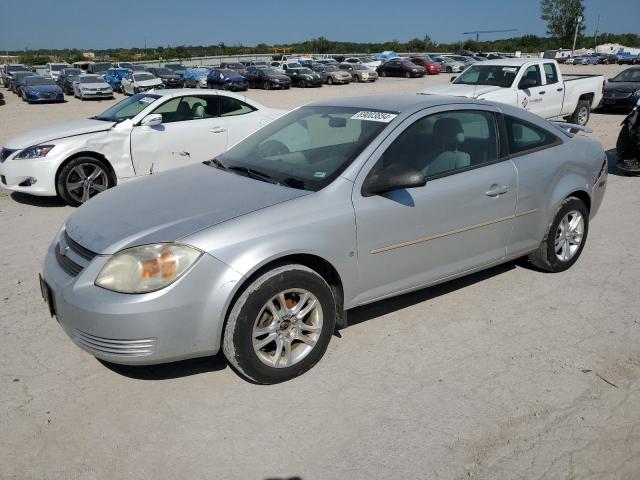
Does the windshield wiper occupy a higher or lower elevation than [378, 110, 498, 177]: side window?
lower

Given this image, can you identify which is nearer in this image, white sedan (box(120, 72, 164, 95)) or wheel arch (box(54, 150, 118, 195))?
wheel arch (box(54, 150, 118, 195))

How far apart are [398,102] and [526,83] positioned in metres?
9.22

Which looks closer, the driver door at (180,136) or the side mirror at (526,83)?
the driver door at (180,136)

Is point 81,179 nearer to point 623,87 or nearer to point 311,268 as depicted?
point 311,268

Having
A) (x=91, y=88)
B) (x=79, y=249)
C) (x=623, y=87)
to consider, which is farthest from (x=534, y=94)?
(x=91, y=88)

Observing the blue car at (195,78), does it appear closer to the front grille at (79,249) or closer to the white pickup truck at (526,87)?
the white pickup truck at (526,87)

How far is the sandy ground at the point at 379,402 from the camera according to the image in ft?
8.95

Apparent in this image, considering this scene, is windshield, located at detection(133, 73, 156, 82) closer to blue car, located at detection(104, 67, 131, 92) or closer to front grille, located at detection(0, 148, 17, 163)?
blue car, located at detection(104, 67, 131, 92)

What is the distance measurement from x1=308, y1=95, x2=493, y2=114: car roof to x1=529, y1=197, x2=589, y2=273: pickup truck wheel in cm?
121

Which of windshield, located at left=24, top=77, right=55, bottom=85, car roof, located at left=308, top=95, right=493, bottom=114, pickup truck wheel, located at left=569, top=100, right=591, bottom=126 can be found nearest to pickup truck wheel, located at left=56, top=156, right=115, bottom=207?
car roof, located at left=308, top=95, right=493, bottom=114

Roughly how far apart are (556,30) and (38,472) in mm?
121448

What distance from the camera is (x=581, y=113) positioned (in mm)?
13875

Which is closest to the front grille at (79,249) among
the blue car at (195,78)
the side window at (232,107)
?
the side window at (232,107)

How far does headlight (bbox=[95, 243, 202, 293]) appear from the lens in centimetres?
298
